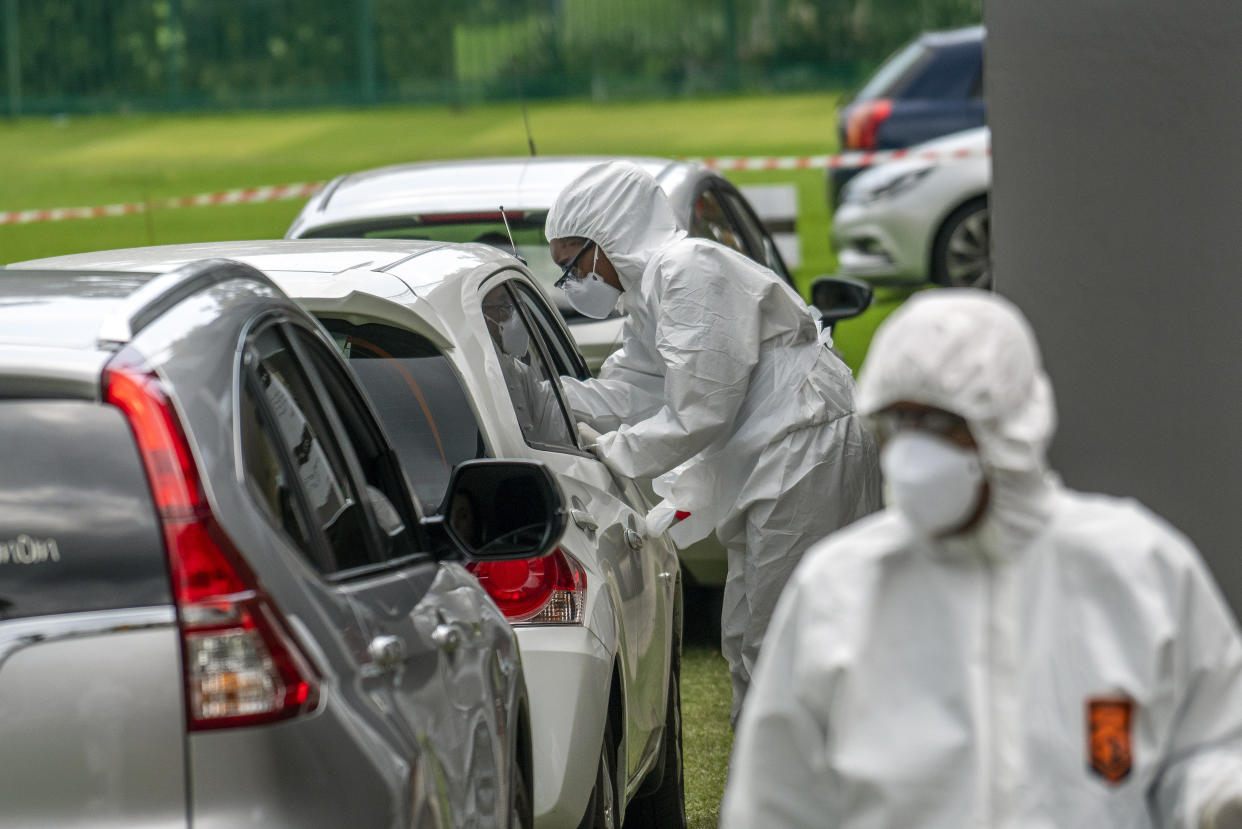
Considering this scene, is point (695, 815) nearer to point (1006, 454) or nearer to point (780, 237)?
point (1006, 454)

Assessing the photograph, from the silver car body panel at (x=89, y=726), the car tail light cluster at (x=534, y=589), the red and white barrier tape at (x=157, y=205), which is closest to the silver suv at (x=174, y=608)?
the silver car body panel at (x=89, y=726)

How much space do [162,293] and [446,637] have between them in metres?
0.71

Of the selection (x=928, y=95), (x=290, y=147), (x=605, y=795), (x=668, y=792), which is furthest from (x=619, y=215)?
(x=290, y=147)

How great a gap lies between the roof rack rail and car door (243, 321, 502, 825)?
0.36 feet

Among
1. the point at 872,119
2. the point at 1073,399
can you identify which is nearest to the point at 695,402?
the point at 1073,399

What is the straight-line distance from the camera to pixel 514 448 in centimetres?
437

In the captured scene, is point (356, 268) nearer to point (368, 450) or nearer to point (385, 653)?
point (368, 450)

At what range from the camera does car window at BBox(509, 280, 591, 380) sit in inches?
210

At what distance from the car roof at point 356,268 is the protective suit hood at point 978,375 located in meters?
2.06

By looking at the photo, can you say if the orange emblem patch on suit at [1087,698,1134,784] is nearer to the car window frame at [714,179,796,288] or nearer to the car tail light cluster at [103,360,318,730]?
the car tail light cluster at [103,360,318,730]

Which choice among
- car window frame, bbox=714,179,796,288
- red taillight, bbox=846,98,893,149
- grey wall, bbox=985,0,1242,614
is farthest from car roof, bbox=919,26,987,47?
grey wall, bbox=985,0,1242,614

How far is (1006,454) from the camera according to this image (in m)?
2.30

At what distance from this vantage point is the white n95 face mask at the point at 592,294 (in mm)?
6039

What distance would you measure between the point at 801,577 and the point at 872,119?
16.5 metres
